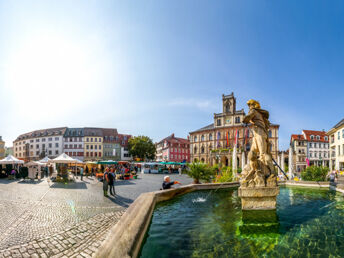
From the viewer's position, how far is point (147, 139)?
6475 centimetres

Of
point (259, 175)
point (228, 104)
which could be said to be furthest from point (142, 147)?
point (259, 175)

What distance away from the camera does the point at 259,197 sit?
17.8 ft

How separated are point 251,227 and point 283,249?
103 centimetres

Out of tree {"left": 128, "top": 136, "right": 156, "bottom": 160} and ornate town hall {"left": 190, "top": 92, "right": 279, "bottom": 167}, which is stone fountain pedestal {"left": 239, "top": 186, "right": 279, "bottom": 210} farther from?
tree {"left": 128, "top": 136, "right": 156, "bottom": 160}

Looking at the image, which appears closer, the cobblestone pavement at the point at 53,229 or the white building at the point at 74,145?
the cobblestone pavement at the point at 53,229

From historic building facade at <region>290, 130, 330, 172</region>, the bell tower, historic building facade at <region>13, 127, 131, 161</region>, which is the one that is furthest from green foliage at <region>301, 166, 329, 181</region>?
historic building facade at <region>13, 127, 131, 161</region>

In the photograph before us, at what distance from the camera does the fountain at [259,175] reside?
5.40 m

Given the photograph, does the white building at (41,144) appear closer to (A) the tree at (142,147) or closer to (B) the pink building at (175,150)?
(A) the tree at (142,147)

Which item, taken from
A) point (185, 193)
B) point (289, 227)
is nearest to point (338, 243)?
point (289, 227)

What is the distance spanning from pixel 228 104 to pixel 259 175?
6048cm

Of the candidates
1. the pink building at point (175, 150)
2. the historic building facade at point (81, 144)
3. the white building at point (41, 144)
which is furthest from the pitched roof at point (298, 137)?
the white building at point (41, 144)

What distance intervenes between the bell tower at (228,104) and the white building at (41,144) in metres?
57.6

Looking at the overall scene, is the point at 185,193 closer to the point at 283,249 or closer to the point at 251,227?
the point at 251,227

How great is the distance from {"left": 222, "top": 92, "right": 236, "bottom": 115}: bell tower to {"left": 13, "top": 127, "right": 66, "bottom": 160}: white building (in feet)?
189
